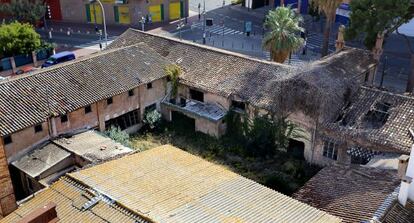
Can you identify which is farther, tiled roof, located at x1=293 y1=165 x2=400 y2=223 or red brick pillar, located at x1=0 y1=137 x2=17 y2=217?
red brick pillar, located at x1=0 y1=137 x2=17 y2=217

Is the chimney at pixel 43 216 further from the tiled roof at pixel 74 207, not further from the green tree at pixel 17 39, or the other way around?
the green tree at pixel 17 39

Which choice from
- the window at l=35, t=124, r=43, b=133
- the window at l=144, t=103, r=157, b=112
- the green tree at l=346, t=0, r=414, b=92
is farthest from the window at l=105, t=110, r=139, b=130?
the green tree at l=346, t=0, r=414, b=92

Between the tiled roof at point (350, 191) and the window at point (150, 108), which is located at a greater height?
the tiled roof at point (350, 191)

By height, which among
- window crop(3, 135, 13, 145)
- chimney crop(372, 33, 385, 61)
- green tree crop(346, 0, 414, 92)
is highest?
green tree crop(346, 0, 414, 92)

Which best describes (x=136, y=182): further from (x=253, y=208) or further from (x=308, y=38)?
(x=308, y=38)

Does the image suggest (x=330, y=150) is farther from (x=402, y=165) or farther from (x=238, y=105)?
(x=238, y=105)

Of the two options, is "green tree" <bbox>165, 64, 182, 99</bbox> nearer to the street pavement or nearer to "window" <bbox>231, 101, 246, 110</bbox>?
"window" <bbox>231, 101, 246, 110</bbox>

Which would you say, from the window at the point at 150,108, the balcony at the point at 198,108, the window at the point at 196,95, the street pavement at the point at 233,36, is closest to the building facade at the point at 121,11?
the street pavement at the point at 233,36
